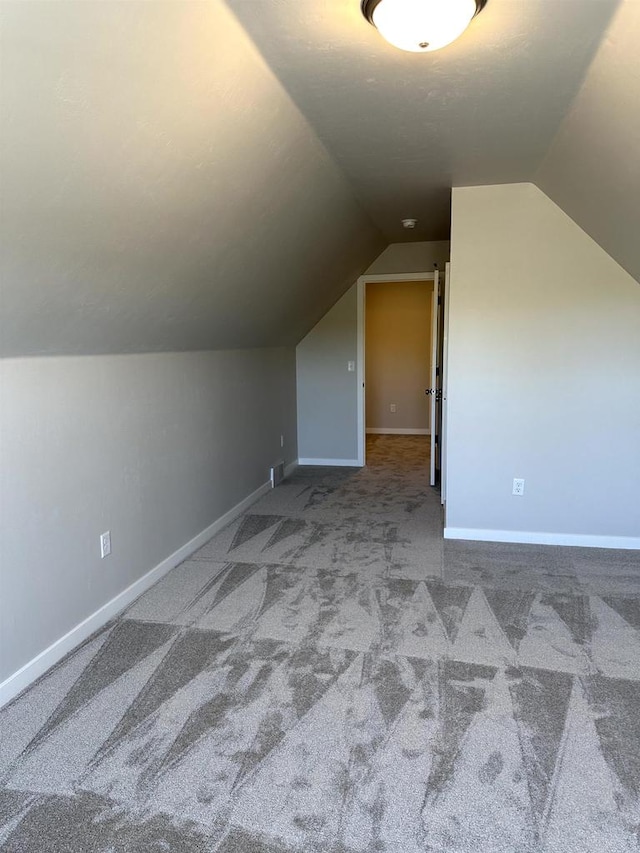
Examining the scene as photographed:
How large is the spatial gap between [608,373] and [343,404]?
9.59 feet

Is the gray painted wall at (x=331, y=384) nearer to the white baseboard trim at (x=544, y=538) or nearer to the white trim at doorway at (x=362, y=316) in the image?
the white trim at doorway at (x=362, y=316)

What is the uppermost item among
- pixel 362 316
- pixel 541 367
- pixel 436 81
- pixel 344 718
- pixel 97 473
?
pixel 436 81

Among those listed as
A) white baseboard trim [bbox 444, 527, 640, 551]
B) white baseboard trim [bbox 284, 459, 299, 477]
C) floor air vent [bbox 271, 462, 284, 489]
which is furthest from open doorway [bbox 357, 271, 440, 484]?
white baseboard trim [bbox 444, 527, 640, 551]

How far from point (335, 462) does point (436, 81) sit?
434 centimetres

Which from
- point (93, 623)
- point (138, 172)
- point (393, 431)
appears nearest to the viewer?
point (138, 172)

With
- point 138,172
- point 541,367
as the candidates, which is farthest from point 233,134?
point 541,367

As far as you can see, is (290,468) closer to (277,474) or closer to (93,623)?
(277,474)

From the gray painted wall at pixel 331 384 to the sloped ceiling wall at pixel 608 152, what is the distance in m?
2.67

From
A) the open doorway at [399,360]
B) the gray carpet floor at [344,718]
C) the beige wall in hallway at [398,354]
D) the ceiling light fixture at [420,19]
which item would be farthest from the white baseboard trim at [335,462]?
the ceiling light fixture at [420,19]

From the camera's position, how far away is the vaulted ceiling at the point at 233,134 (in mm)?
1355

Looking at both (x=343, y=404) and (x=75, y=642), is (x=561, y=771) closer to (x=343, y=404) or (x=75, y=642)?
(x=75, y=642)

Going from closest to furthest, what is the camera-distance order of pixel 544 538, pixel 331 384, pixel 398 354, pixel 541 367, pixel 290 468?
pixel 541 367 < pixel 544 538 < pixel 290 468 < pixel 331 384 < pixel 398 354

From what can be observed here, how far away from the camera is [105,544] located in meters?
2.62

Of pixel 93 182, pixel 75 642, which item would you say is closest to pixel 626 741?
pixel 75 642
